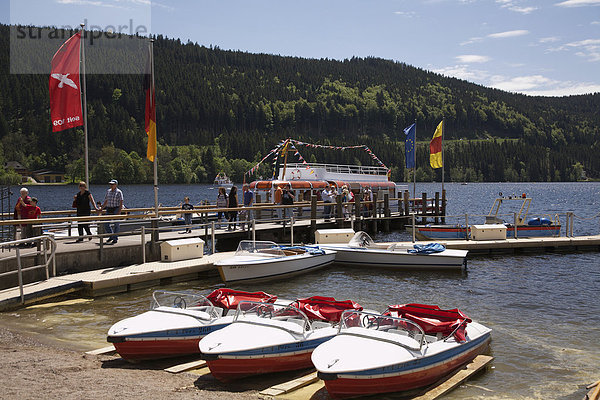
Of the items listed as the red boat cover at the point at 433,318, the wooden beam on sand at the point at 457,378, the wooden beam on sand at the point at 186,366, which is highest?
the red boat cover at the point at 433,318

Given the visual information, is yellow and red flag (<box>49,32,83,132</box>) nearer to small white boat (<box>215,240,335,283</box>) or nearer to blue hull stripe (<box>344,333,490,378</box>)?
small white boat (<box>215,240,335,283</box>)

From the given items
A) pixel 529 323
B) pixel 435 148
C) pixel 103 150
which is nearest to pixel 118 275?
pixel 529 323

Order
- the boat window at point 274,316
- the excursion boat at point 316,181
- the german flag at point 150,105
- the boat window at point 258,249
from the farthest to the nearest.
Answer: the excursion boat at point 316,181 → the boat window at point 258,249 → the german flag at point 150,105 → the boat window at point 274,316

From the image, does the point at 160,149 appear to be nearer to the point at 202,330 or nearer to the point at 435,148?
the point at 435,148

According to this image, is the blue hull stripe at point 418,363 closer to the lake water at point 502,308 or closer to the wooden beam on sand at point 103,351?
the lake water at point 502,308

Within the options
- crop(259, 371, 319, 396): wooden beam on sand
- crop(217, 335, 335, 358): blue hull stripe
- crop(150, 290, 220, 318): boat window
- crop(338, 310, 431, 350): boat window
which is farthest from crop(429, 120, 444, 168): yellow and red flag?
crop(259, 371, 319, 396): wooden beam on sand

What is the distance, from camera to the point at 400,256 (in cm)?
2097

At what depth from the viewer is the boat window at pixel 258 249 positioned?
59.8 ft

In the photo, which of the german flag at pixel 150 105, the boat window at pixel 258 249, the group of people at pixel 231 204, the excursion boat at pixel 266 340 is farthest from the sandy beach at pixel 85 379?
the group of people at pixel 231 204

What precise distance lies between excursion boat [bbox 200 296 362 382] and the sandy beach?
1.31ft

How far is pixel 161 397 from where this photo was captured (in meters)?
7.26

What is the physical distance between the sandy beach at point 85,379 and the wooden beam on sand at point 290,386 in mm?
262

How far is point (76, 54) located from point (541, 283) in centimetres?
1776

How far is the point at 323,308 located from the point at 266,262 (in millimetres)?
7805
